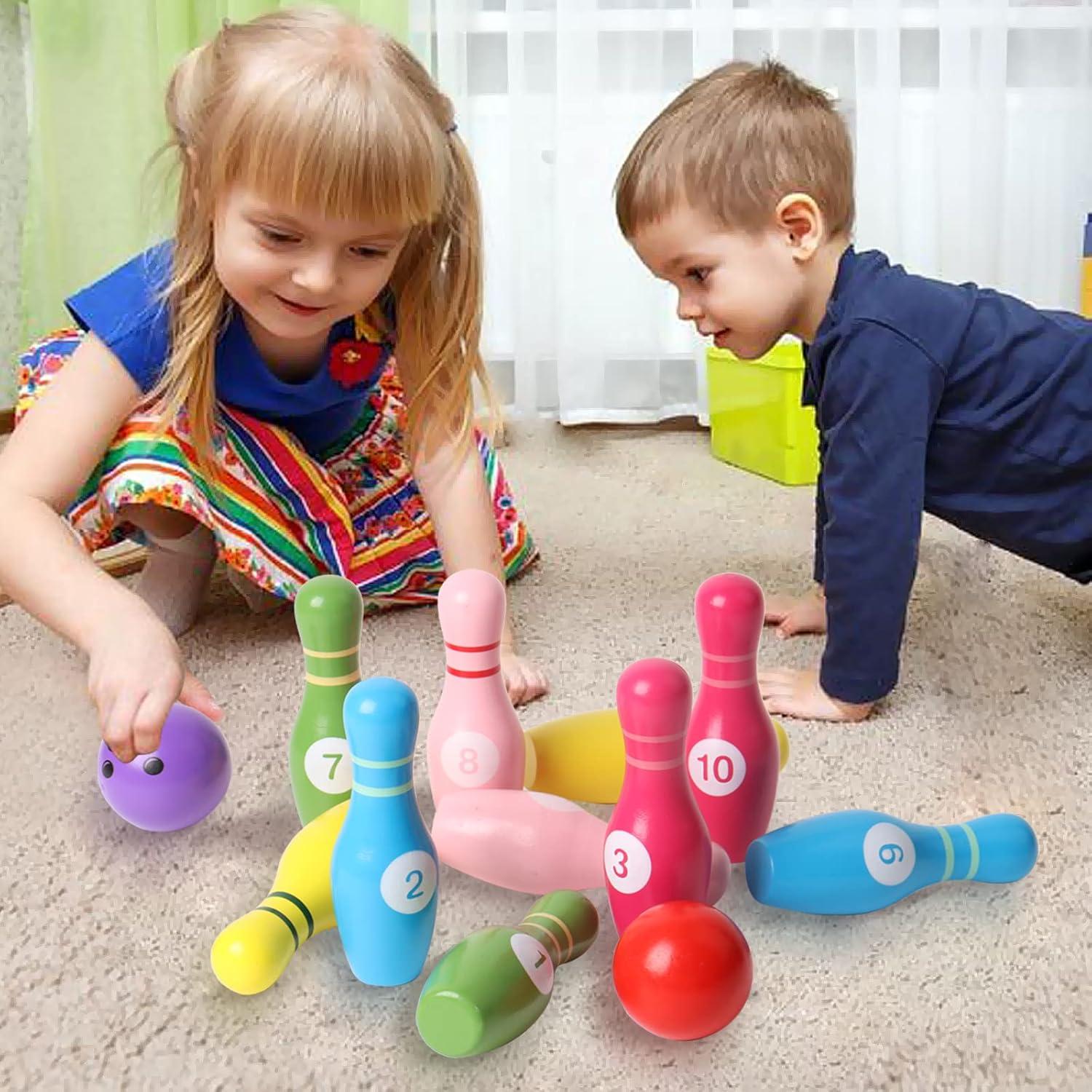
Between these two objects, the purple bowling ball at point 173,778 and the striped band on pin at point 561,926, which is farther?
the purple bowling ball at point 173,778

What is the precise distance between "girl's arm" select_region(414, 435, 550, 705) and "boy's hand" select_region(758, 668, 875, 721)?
0.21m

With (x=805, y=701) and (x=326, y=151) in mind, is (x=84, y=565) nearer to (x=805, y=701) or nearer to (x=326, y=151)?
(x=326, y=151)

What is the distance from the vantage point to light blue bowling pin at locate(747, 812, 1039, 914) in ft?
2.00

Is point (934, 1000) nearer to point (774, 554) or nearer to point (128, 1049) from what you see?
point (128, 1049)

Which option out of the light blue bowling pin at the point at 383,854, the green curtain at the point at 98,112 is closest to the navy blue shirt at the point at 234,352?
the light blue bowling pin at the point at 383,854

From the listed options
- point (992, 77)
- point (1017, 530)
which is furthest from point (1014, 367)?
point (992, 77)

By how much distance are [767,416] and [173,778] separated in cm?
107

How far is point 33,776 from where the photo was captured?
81 centimetres

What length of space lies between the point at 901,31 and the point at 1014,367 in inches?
41.8

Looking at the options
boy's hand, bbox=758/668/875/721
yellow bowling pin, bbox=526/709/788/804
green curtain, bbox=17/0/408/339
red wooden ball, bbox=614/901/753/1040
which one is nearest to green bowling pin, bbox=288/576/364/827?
yellow bowling pin, bbox=526/709/788/804

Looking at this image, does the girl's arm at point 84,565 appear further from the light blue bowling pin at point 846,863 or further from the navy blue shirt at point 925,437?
the navy blue shirt at point 925,437

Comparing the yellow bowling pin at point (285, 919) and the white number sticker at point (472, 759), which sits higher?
the white number sticker at point (472, 759)

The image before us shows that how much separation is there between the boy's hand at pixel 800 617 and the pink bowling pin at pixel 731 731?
400 mm

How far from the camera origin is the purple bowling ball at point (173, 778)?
27.5 inches
